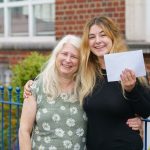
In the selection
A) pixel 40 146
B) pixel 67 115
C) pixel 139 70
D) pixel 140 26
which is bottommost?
pixel 40 146

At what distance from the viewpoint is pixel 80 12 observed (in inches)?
283

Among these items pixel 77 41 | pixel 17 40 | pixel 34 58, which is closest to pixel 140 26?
pixel 34 58

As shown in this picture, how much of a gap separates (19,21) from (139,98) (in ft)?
19.8

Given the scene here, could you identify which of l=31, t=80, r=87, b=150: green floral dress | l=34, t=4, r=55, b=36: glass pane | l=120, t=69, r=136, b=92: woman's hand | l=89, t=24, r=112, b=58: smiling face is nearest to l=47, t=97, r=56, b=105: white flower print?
l=31, t=80, r=87, b=150: green floral dress

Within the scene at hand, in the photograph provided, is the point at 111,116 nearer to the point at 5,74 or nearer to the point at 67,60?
the point at 67,60

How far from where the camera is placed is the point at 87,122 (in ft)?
11.0

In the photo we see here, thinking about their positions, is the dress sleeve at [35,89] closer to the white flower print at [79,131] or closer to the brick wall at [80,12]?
the white flower print at [79,131]

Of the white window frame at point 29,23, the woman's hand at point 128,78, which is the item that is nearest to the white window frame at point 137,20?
the white window frame at point 29,23

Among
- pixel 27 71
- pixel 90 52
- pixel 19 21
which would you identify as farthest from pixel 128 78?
pixel 19 21

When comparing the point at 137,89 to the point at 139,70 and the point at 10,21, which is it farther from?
the point at 10,21

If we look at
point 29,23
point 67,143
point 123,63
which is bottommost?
point 67,143

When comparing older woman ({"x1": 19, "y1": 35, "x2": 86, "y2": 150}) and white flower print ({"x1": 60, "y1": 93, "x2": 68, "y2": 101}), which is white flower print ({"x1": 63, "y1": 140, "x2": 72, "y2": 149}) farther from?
white flower print ({"x1": 60, "y1": 93, "x2": 68, "y2": 101})

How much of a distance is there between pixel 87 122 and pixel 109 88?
0.90ft

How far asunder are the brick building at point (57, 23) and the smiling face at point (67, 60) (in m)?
3.13
